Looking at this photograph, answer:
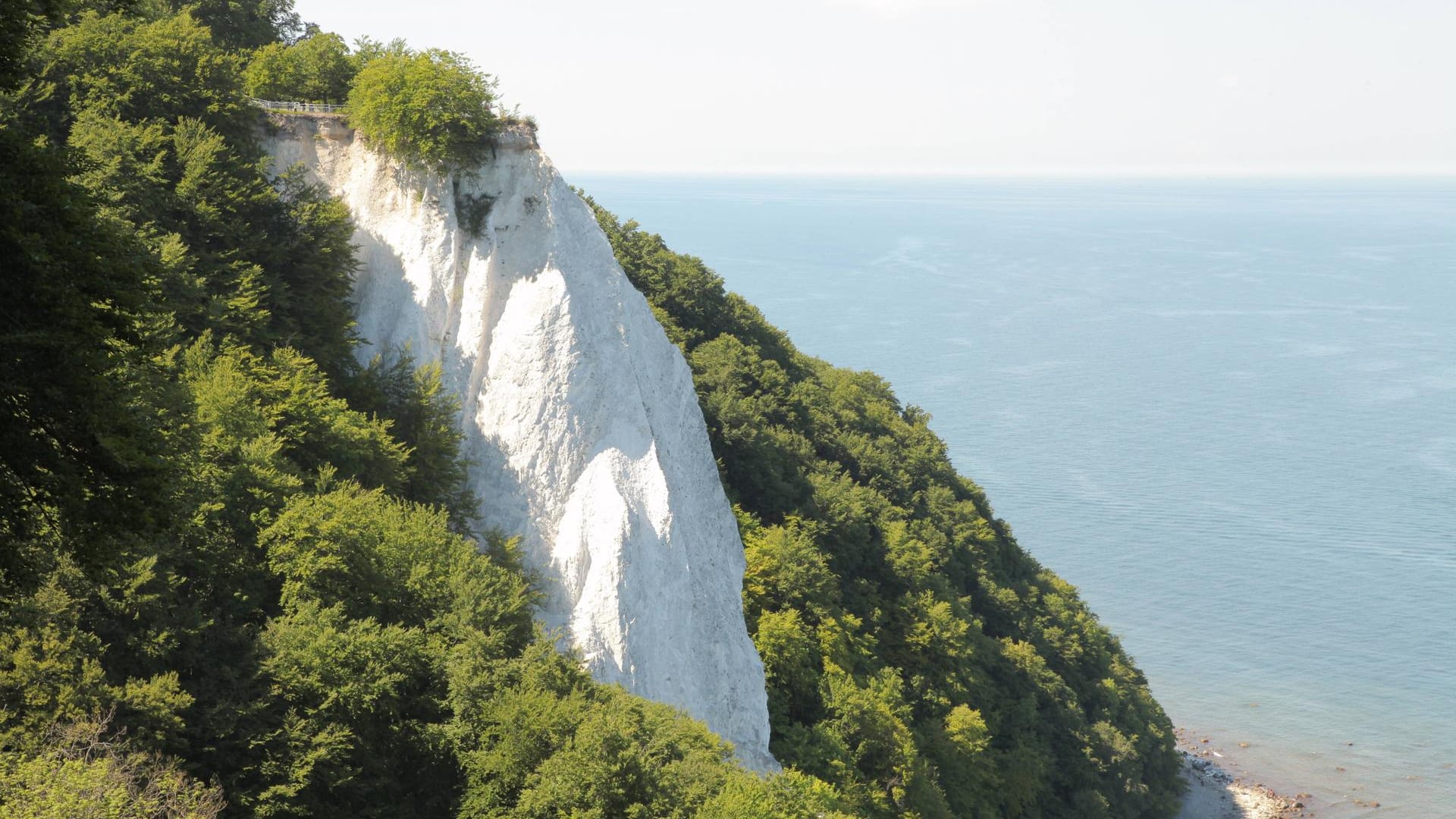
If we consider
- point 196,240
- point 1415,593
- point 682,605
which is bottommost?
point 1415,593

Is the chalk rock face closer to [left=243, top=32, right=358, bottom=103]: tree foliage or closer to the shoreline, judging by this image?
[left=243, top=32, right=358, bottom=103]: tree foliage

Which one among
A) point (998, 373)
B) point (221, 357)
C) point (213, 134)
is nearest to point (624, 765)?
point (221, 357)

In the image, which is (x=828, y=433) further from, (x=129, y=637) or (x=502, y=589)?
(x=129, y=637)

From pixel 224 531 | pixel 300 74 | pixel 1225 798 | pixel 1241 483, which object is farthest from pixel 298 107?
pixel 1241 483

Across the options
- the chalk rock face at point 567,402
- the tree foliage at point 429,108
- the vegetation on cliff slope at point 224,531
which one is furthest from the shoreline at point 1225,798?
the tree foliage at point 429,108

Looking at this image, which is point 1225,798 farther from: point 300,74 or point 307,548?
point 300,74

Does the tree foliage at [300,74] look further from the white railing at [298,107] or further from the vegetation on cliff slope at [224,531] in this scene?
the vegetation on cliff slope at [224,531]
